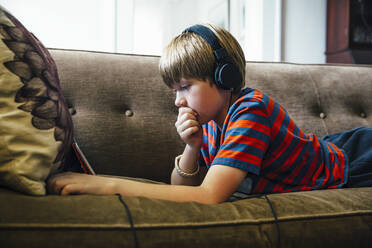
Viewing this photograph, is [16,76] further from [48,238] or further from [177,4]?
[177,4]

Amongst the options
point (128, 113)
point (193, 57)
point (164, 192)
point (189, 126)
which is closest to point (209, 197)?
point (164, 192)

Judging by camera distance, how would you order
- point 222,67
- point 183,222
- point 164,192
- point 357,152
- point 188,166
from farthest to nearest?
point 357,152, point 188,166, point 222,67, point 164,192, point 183,222

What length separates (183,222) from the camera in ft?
1.74

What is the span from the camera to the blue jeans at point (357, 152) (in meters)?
0.90

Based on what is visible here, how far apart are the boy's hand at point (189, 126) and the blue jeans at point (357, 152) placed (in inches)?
17.4

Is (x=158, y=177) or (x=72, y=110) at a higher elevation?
(x=72, y=110)

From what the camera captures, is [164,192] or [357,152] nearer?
[164,192]

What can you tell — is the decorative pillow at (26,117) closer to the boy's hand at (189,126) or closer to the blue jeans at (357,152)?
the boy's hand at (189,126)

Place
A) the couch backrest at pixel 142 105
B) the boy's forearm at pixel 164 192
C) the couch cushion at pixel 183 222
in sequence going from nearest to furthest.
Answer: the couch cushion at pixel 183 222, the boy's forearm at pixel 164 192, the couch backrest at pixel 142 105

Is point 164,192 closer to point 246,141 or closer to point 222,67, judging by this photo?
point 246,141

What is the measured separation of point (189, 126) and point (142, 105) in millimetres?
340

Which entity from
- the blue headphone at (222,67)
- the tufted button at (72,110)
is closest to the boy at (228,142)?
the blue headphone at (222,67)

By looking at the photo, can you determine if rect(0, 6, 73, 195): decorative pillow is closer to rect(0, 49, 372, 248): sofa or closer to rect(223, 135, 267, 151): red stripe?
rect(0, 49, 372, 248): sofa

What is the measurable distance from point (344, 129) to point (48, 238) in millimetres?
1106
